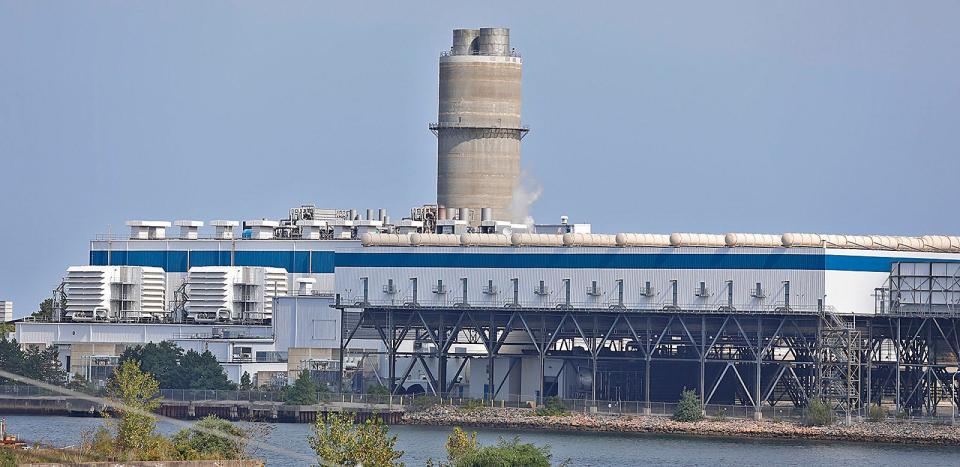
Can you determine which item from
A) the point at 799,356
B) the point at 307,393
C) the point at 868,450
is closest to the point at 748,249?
the point at 799,356

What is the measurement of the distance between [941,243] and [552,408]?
21.7m

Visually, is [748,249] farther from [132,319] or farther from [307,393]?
[132,319]

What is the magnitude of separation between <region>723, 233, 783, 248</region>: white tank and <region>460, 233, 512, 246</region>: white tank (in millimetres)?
11904

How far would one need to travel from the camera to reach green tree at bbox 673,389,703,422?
114 m

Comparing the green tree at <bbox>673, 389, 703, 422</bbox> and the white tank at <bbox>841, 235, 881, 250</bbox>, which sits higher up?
the white tank at <bbox>841, 235, 881, 250</bbox>

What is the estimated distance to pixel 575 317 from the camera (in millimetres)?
121062

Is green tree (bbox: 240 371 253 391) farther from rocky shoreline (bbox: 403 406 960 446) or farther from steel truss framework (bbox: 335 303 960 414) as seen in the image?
rocky shoreline (bbox: 403 406 960 446)

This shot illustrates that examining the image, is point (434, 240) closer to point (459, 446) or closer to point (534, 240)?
→ point (534, 240)

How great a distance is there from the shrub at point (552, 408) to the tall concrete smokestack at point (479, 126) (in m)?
36.8

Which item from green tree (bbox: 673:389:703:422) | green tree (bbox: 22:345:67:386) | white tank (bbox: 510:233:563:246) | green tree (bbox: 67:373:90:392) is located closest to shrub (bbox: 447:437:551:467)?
green tree (bbox: 673:389:703:422)

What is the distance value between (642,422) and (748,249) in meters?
10.6

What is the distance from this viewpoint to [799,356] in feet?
396

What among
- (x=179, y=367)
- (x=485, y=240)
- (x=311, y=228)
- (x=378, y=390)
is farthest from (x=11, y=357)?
(x=485, y=240)

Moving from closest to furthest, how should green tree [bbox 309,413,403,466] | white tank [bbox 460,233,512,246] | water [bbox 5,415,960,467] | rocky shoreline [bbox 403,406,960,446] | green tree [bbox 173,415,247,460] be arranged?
green tree [bbox 309,413,403,466] < green tree [bbox 173,415,247,460] < water [bbox 5,415,960,467] < rocky shoreline [bbox 403,406,960,446] < white tank [bbox 460,233,512,246]
